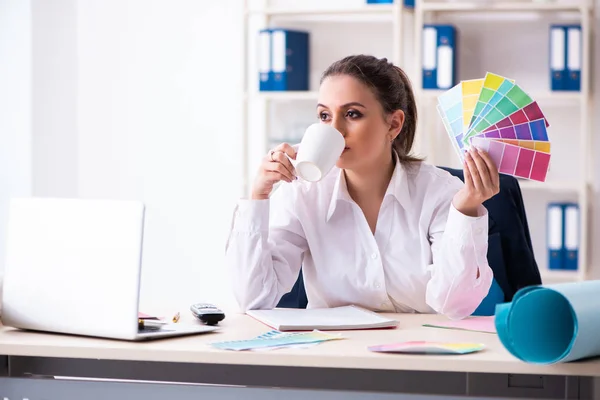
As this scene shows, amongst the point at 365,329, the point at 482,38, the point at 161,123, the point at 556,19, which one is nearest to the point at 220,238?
the point at 161,123

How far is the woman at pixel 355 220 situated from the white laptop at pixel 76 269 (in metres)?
0.38

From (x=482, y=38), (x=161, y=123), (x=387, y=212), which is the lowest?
(x=387, y=212)

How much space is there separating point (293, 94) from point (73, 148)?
1256mm

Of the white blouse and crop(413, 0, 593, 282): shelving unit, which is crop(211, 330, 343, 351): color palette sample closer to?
the white blouse

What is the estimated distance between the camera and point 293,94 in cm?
371

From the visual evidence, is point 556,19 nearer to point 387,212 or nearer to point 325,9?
point 325,9

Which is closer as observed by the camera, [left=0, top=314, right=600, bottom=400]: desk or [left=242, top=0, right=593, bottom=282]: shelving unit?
[left=0, top=314, right=600, bottom=400]: desk

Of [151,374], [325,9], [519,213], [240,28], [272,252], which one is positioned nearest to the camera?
[151,374]

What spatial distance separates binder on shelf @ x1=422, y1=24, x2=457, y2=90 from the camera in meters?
3.53

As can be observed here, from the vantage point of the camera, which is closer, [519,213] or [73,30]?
[519,213]

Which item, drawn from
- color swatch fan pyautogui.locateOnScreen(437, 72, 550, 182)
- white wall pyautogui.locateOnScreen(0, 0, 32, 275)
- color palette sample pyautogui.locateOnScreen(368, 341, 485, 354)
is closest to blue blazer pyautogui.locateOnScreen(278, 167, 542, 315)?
color swatch fan pyautogui.locateOnScreen(437, 72, 550, 182)

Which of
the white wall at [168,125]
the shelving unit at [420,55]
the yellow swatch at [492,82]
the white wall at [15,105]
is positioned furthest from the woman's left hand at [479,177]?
the white wall at [15,105]

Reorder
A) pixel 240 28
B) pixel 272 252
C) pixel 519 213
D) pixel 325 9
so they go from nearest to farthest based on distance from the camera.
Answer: pixel 272 252, pixel 519 213, pixel 325 9, pixel 240 28

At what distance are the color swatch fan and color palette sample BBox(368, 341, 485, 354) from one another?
0.38m
